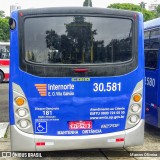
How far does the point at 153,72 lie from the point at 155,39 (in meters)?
0.74

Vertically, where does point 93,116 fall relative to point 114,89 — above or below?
below

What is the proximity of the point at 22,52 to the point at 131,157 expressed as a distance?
2.72 meters

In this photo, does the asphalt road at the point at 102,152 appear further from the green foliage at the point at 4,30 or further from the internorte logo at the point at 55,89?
the green foliage at the point at 4,30

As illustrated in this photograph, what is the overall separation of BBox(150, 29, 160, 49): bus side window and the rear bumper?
236cm

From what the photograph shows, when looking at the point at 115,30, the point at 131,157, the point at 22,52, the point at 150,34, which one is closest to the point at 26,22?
the point at 22,52

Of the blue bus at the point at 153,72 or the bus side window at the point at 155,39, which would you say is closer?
the blue bus at the point at 153,72

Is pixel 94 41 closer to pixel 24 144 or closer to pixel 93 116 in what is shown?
pixel 93 116

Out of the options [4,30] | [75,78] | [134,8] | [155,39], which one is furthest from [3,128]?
[4,30]

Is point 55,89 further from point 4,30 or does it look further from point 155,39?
point 4,30

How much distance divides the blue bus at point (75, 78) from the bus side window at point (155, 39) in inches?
67.2

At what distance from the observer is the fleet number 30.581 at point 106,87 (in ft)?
19.0

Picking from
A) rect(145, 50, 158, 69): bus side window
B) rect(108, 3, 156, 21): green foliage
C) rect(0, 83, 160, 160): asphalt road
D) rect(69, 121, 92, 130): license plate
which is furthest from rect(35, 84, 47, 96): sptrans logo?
rect(108, 3, 156, 21): green foliage

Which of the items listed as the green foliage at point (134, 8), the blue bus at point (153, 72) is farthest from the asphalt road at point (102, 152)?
the green foliage at point (134, 8)

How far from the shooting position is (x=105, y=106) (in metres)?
5.86
